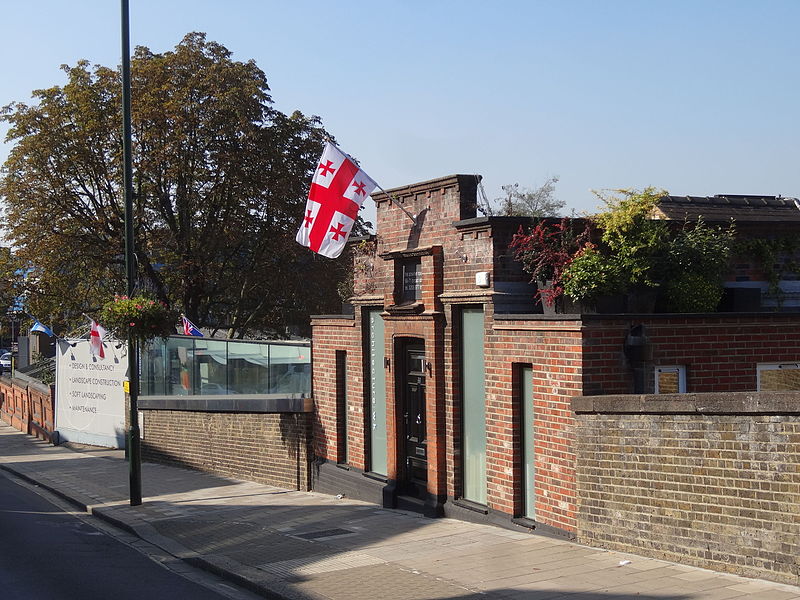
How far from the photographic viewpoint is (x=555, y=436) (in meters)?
10.9

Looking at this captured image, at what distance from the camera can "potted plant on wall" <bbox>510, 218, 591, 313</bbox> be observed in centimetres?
1138

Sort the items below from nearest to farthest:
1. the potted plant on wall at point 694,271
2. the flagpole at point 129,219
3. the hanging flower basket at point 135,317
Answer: the potted plant on wall at point 694,271 → the flagpole at point 129,219 → the hanging flower basket at point 135,317

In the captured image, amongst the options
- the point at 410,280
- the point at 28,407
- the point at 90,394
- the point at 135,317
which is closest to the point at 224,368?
the point at 135,317

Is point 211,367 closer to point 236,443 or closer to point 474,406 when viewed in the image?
point 236,443

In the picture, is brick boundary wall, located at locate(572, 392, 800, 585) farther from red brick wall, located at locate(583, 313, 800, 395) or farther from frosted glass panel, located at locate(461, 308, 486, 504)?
frosted glass panel, located at locate(461, 308, 486, 504)

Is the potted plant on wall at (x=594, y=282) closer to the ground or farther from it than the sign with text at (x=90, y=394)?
farther from it

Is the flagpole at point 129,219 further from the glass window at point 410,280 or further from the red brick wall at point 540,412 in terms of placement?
the red brick wall at point 540,412

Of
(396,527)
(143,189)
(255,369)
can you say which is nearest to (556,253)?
(396,527)

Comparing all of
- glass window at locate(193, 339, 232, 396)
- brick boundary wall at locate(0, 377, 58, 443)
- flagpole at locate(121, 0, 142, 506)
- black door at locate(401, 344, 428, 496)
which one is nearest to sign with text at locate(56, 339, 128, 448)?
brick boundary wall at locate(0, 377, 58, 443)

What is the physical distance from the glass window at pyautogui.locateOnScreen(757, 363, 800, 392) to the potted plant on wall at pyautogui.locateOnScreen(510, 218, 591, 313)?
2.53 m

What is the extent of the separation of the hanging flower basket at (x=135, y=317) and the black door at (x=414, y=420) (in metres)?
4.80

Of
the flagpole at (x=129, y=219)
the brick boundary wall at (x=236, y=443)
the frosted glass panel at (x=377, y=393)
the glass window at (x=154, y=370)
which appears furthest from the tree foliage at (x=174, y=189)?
the frosted glass panel at (x=377, y=393)

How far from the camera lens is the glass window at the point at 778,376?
35.8 feet

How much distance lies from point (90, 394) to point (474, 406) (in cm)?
2040
